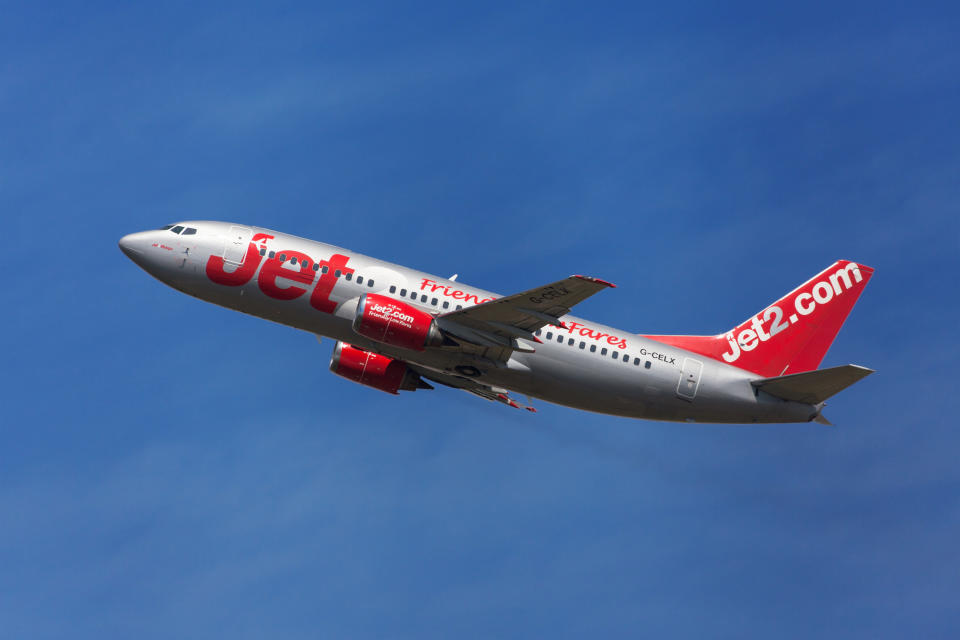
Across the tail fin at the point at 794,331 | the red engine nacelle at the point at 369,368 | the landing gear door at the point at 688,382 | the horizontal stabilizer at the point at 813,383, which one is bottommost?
the red engine nacelle at the point at 369,368

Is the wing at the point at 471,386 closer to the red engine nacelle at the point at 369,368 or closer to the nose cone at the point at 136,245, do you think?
the red engine nacelle at the point at 369,368

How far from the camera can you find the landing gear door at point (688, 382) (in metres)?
51.1

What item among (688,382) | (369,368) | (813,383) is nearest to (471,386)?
(369,368)

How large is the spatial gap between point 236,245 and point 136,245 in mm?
5299

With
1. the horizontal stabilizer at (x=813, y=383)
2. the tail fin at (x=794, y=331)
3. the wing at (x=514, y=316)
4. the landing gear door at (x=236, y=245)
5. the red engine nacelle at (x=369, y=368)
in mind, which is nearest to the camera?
the wing at (x=514, y=316)

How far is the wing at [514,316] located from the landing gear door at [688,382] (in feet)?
24.7

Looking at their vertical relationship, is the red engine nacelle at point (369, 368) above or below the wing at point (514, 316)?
below

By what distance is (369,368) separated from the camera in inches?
2120

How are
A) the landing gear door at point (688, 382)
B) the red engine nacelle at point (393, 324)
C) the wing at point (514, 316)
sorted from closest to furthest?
the wing at point (514, 316) < the red engine nacelle at point (393, 324) < the landing gear door at point (688, 382)

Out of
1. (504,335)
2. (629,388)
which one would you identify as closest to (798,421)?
(629,388)

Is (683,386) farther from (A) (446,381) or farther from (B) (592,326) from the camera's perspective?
(A) (446,381)

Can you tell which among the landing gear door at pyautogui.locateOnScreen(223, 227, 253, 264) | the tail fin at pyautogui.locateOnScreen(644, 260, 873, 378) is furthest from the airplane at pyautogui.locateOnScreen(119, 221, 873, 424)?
the tail fin at pyautogui.locateOnScreen(644, 260, 873, 378)

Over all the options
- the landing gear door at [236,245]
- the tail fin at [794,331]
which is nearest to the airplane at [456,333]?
the landing gear door at [236,245]

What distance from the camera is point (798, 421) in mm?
A: 51812
